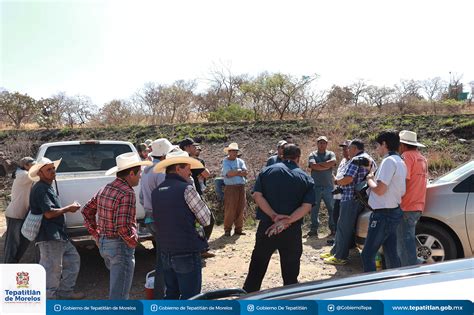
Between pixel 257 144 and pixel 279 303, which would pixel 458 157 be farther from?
pixel 279 303

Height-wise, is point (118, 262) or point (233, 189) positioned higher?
point (233, 189)

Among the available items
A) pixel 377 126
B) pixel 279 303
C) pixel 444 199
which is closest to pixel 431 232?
pixel 444 199

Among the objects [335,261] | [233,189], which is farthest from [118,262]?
[233,189]

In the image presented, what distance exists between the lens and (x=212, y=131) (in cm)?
1591

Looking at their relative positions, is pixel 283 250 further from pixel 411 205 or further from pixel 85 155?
pixel 85 155

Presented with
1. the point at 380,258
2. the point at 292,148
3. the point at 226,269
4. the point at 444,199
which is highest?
the point at 292,148

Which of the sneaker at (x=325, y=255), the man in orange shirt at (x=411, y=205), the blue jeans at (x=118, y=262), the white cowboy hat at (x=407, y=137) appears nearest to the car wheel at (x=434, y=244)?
the man in orange shirt at (x=411, y=205)

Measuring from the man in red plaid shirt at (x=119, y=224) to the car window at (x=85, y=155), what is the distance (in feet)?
10.1

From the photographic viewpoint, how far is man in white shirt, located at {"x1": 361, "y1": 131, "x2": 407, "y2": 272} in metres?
4.62

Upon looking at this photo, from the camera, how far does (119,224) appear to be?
4027mm

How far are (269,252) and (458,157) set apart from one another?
8.28 metres

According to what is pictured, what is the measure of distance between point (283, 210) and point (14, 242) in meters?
3.66

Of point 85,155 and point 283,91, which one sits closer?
point 85,155

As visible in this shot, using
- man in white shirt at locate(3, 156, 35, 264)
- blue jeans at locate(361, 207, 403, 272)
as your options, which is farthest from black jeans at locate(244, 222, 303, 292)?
man in white shirt at locate(3, 156, 35, 264)
